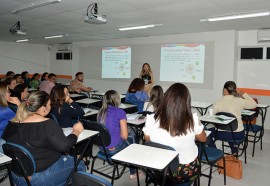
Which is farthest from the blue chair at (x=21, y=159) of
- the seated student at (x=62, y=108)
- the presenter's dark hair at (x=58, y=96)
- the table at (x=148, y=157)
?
the presenter's dark hair at (x=58, y=96)

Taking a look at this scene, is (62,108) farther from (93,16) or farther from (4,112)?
(93,16)

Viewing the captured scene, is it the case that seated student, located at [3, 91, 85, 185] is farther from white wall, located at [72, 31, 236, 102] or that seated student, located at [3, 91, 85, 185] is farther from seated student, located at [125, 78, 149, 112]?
white wall, located at [72, 31, 236, 102]

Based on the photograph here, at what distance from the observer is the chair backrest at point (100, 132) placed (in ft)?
8.61

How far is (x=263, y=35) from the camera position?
6.10 m

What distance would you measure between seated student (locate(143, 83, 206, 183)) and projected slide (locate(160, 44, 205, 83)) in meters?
5.23

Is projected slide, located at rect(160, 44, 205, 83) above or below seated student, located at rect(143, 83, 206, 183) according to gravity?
above

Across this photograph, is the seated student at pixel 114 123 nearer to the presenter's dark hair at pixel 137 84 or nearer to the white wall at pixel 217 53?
the presenter's dark hair at pixel 137 84

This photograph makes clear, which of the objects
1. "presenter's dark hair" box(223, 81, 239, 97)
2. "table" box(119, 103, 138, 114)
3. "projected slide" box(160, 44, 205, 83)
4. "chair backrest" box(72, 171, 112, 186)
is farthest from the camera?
"projected slide" box(160, 44, 205, 83)

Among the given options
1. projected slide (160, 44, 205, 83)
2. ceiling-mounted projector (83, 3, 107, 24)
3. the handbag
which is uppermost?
ceiling-mounted projector (83, 3, 107, 24)

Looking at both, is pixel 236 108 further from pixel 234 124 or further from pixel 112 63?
pixel 112 63

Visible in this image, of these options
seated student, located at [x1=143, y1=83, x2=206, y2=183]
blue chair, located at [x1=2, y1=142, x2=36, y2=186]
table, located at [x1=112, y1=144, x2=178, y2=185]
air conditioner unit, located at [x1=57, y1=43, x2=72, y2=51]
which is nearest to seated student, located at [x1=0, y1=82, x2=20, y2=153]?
blue chair, located at [x1=2, y1=142, x2=36, y2=186]

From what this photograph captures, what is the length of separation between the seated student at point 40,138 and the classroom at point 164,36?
193 centimetres

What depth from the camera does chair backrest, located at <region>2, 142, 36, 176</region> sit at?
5.91ft

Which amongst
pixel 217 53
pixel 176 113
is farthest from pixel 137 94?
pixel 217 53
